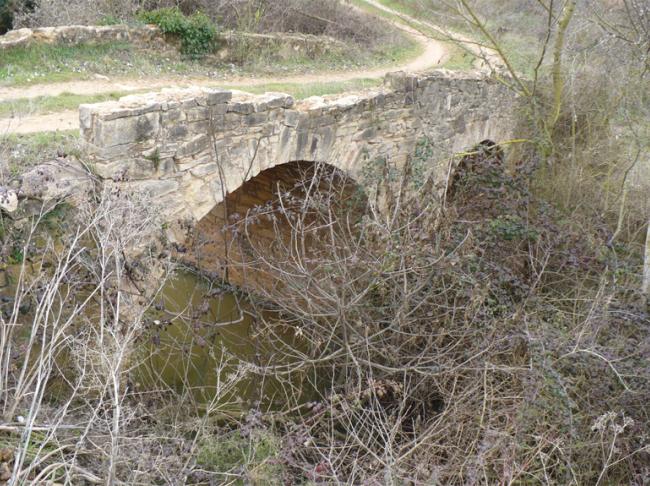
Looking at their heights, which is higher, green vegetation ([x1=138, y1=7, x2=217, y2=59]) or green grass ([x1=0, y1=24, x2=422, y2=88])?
green vegetation ([x1=138, y1=7, x2=217, y2=59])

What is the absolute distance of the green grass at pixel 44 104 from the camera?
23.1ft

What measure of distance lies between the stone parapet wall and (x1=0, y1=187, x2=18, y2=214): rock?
64 cm

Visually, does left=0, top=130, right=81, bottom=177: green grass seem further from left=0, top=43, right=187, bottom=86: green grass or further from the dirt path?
left=0, top=43, right=187, bottom=86: green grass

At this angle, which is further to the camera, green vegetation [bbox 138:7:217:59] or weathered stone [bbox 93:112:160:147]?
green vegetation [bbox 138:7:217:59]

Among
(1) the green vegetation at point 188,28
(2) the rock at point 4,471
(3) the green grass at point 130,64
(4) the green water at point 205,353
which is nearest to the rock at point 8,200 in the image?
(4) the green water at point 205,353

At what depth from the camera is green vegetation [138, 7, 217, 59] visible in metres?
12.6

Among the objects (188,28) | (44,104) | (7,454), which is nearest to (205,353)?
(7,454)

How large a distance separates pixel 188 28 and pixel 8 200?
883 centimetres

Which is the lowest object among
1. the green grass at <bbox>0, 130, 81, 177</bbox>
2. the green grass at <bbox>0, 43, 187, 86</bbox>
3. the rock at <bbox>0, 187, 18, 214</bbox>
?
the rock at <bbox>0, 187, 18, 214</bbox>

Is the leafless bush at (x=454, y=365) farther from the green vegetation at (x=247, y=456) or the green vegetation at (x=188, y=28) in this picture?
the green vegetation at (x=188, y=28)

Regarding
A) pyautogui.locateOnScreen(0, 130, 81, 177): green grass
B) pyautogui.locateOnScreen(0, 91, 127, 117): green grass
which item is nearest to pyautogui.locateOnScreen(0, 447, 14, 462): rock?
pyautogui.locateOnScreen(0, 130, 81, 177): green grass

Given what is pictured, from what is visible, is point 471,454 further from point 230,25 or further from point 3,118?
point 230,25

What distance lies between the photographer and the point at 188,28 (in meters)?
12.7

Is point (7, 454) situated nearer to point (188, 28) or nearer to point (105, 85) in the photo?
point (105, 85)
